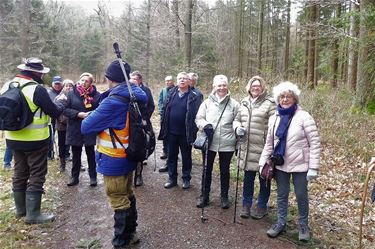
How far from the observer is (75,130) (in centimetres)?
648

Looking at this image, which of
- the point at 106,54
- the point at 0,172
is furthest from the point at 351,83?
the point at 106,54

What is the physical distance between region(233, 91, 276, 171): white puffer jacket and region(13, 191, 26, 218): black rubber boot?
10.9 feet

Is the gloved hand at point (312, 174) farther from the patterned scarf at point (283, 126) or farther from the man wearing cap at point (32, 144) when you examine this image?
the man wearing cap at point (32, 144)

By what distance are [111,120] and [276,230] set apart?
267 centimetres

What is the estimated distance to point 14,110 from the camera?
4.53 metres

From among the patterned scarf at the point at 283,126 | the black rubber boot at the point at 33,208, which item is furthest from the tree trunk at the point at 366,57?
the black rubber boot at the point at 33,208

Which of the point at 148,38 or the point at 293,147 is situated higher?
the point at 148,38

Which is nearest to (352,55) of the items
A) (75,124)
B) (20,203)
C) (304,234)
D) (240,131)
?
(240,131)

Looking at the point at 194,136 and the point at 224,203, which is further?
the point at 194,136

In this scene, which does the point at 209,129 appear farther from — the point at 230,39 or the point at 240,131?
the point at 230,39

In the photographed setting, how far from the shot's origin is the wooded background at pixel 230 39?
9984mm

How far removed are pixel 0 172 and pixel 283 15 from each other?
2583cm

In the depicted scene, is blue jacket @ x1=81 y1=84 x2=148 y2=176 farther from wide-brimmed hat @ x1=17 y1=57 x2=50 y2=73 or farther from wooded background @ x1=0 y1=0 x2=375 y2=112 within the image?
wooded background @ x1=0 y1=0 x2=375 y2=112

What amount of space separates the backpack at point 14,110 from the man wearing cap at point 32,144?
68 millimetres
